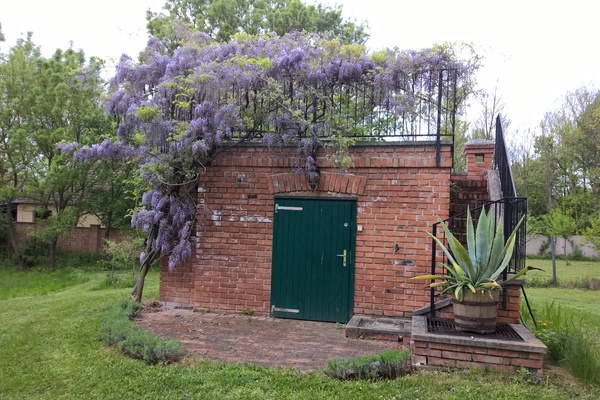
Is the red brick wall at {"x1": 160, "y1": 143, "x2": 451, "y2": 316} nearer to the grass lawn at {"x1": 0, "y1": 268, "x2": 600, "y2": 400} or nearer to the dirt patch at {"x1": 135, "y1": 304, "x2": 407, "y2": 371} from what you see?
the dirt patch at {"x1": 135, "y1": 304, "x2": 407, "y2": 371}

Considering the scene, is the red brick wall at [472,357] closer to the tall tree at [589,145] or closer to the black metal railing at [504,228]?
the black metal railing at [504,228]

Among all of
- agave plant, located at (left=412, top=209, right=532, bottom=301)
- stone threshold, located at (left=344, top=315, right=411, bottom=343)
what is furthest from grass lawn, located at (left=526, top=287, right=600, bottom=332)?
agave plant, located at (left=412, top=209, right=532, bottom=301)

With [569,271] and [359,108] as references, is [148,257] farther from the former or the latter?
[569,271]

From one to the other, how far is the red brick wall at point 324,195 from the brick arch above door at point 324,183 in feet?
0.05

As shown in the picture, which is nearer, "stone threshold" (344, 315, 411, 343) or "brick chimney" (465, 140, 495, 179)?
"stone threshold" (344, 315, 411, 343)

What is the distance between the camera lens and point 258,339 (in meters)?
5.70

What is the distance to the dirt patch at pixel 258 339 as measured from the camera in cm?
495

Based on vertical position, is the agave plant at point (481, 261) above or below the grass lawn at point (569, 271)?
above

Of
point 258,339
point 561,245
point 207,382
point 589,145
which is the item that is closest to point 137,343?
point 207,382

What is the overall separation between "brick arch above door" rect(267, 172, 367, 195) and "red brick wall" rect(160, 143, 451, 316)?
2 cm

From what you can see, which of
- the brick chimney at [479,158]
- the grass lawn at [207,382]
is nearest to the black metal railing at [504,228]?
the brick chimney at [479,158]

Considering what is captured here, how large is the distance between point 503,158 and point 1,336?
7.68m

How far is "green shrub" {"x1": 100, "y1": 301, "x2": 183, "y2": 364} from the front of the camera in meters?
4.71

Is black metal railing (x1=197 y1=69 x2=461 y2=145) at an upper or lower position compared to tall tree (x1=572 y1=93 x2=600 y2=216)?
lower
